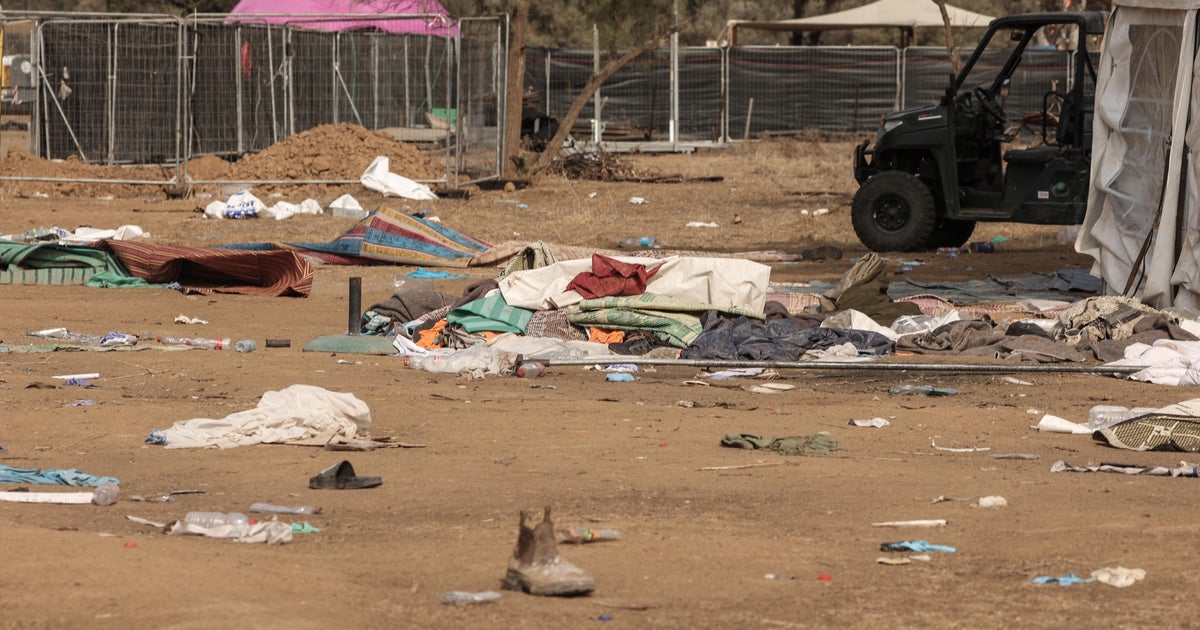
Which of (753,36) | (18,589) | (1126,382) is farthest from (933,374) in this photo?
(753,36)

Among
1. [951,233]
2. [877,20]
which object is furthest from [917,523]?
[877,20]

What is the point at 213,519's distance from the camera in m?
5.28

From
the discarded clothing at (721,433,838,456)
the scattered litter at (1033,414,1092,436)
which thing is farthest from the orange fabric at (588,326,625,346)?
the scattered litter at (1033,414,1092,436)

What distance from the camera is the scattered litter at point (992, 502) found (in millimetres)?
5707

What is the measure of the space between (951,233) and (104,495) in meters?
12.2

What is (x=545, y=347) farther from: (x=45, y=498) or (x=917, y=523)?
(x=917, y=523)

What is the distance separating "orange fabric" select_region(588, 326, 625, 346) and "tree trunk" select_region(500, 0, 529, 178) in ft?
41.6

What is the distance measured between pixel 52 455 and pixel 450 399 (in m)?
2.37

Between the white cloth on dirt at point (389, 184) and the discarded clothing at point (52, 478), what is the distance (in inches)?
563

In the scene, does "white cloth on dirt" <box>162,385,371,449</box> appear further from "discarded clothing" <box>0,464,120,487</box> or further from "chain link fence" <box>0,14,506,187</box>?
"chain link fence" <box>0,14,506,187</box>

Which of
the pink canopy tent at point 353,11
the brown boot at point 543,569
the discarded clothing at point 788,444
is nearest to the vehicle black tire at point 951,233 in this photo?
the discarded clothing at point 788,444

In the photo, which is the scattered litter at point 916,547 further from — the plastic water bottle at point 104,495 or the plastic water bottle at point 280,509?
the plastic water bottle at point 104,495

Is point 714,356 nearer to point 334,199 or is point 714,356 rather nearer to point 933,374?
point 933,374

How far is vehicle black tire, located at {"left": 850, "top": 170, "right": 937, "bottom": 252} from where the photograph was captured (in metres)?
15.5
